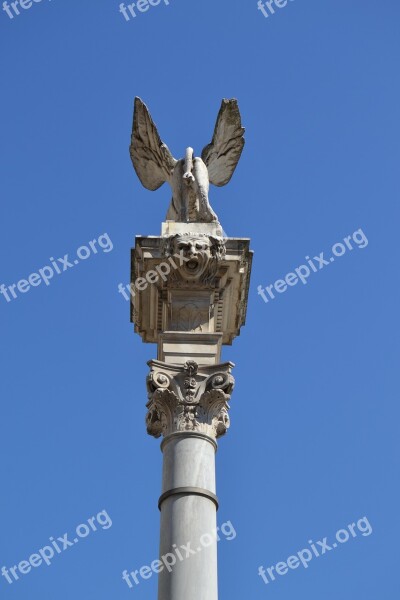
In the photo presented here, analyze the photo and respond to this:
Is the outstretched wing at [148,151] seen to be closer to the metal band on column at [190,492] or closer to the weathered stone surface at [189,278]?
the weathered stone surface at [189,278]

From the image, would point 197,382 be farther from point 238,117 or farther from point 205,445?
point 238,117

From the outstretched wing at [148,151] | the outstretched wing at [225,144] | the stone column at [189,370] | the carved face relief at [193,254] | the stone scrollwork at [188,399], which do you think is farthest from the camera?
the outstretched wing at [225,144]

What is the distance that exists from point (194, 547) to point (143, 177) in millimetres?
8990

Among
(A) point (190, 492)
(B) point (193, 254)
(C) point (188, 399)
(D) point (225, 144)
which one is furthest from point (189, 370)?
(D) point (225, 144)

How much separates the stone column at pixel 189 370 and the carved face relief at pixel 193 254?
0.05ft

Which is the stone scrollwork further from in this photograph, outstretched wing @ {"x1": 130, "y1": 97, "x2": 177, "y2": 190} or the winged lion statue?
outstretched wing @ {"x1": 130, "y1": 97, "x2": 177, "y2": 190}

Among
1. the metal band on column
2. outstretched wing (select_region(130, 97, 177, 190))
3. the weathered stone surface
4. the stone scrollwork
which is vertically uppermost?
outstretched wing (select_region(130, 97, 177, 190))

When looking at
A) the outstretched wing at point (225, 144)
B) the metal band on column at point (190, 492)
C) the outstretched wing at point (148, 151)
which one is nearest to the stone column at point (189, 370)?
the metal band on column at point (190, 492)

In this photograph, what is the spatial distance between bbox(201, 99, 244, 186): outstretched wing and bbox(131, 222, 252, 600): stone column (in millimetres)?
2849

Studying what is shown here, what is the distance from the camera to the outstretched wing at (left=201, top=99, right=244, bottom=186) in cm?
1958

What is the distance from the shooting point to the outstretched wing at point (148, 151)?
19.3 metres

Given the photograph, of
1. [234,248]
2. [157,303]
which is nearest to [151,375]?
[157,303]

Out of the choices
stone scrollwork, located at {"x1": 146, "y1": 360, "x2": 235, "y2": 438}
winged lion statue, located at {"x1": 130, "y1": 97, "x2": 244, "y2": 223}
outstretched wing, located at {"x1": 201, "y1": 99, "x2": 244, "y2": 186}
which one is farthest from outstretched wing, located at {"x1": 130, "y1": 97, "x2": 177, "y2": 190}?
stone scrollwork, located at {"x1": 146, "y1": 360, "x2": 235, "y2": 438}

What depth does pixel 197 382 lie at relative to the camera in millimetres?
15344
